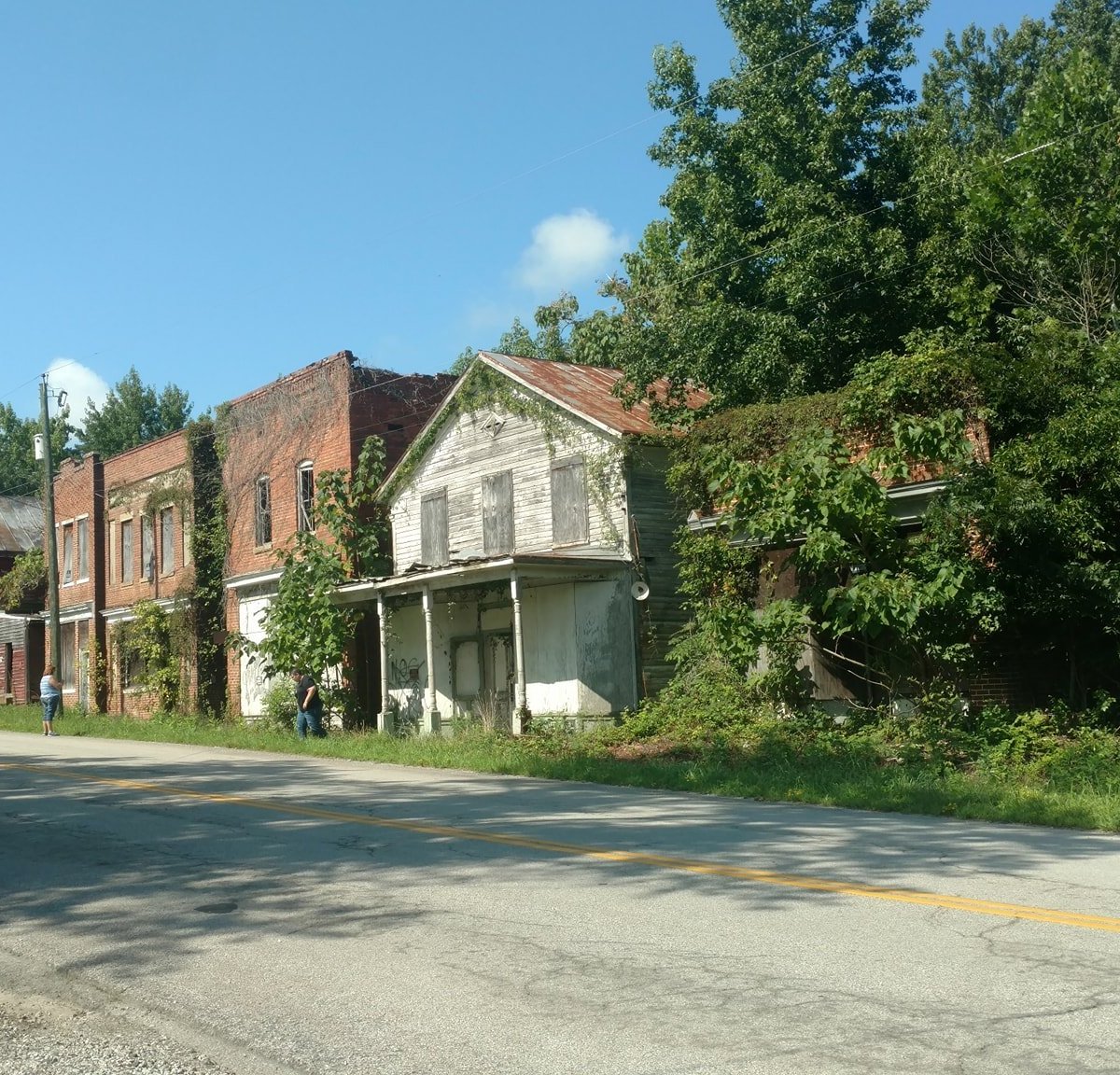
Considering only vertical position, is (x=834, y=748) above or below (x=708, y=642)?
below

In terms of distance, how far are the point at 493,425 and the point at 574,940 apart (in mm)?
19951

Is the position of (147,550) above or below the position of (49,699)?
above

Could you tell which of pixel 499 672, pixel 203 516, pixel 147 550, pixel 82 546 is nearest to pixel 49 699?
pixel 203 516

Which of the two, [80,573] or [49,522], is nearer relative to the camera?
[49,522]

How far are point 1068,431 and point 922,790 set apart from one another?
6.30 metres

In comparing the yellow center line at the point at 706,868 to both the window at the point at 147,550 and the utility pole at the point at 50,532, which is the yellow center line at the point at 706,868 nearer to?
the utility pole at the point at 50,532

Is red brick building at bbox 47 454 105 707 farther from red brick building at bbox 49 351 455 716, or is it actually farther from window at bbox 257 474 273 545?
window at bbox 257 474 273 545

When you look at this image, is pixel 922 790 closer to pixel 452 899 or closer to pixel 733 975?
pixel 452 899

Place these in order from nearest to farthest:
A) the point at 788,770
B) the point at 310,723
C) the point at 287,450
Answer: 1. the point at 788,770
2. the point at 310,723
3. the point at 287,450

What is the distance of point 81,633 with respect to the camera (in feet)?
134

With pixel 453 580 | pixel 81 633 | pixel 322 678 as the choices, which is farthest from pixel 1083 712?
pixel 81 633

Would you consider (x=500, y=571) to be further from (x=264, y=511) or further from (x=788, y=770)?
(x=264, y=511)

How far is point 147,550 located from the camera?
37250mm

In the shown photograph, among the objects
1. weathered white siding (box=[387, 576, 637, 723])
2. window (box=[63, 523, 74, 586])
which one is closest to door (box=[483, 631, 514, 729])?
weathered white siding (box=[387, 576, 637, 723])
